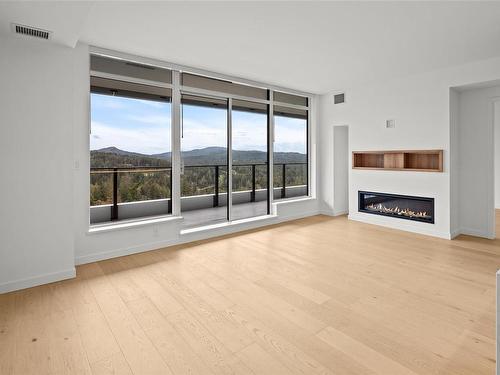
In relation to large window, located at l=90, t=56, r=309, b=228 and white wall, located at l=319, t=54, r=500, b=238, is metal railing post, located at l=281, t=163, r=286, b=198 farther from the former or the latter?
white wall, located at l=319, t=54, r=500, b=238

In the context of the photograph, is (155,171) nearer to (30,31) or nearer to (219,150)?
(219,150)

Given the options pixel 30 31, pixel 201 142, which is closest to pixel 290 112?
pixel 201 142

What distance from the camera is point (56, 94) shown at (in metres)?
3.14

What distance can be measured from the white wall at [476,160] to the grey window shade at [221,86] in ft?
11.5

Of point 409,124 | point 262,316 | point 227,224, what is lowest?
point 262,316

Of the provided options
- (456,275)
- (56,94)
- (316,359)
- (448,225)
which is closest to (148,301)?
(316,359)

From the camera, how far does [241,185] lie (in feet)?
21.3

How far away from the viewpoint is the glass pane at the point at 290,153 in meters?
6.18

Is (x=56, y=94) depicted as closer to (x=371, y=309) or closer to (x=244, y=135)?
(x=244, y=135)

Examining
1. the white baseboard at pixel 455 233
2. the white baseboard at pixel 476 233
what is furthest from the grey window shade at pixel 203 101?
the white baseboard at pixel 476 233

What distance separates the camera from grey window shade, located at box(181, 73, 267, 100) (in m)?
4.71

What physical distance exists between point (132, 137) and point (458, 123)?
17.4 ft

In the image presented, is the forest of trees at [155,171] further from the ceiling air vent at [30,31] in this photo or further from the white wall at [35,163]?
the ceiling air vent at [30,31]

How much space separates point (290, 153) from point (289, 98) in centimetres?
118
